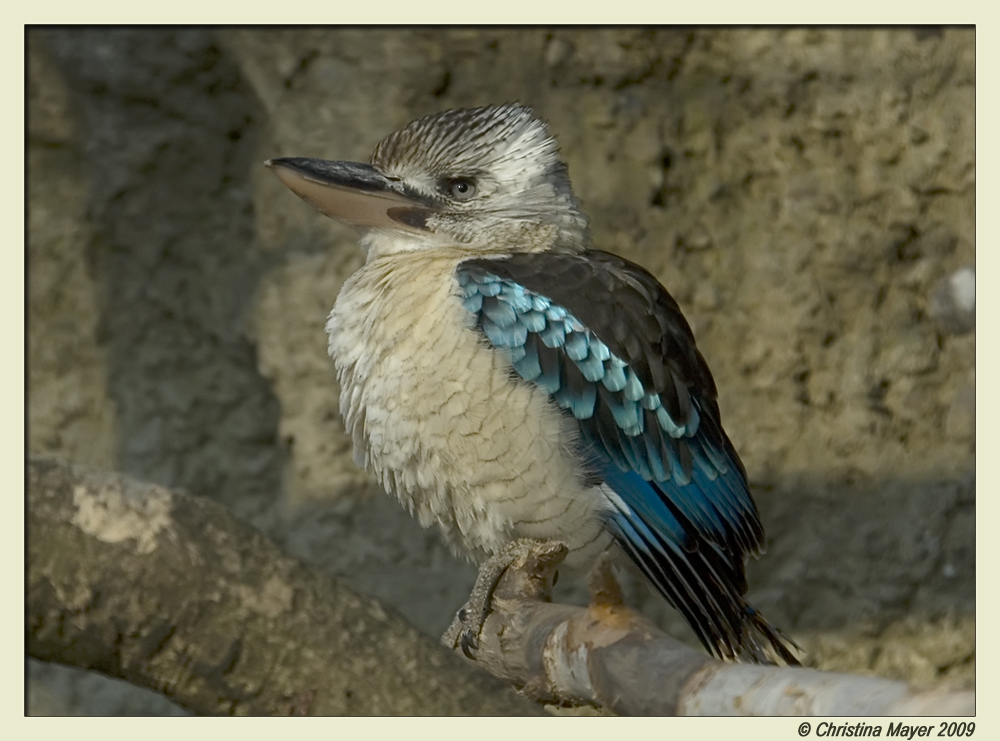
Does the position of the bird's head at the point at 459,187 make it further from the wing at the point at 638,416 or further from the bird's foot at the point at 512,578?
the bird's foot at the point at 512,578

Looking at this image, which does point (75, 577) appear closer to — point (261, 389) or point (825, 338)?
point (261, 389)

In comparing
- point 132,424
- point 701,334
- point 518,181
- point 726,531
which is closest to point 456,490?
point 726,531

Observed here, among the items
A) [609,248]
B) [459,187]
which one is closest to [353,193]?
[459,187]

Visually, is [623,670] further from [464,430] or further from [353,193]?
[353,193]

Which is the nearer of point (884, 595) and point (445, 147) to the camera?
point (445, 147)

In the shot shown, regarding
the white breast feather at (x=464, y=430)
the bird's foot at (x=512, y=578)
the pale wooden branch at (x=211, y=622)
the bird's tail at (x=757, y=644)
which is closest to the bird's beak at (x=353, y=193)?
the white breast feather at (x=464, y=430)

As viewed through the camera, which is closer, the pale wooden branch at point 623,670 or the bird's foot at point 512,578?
the pale wooden branch at point 623,670
